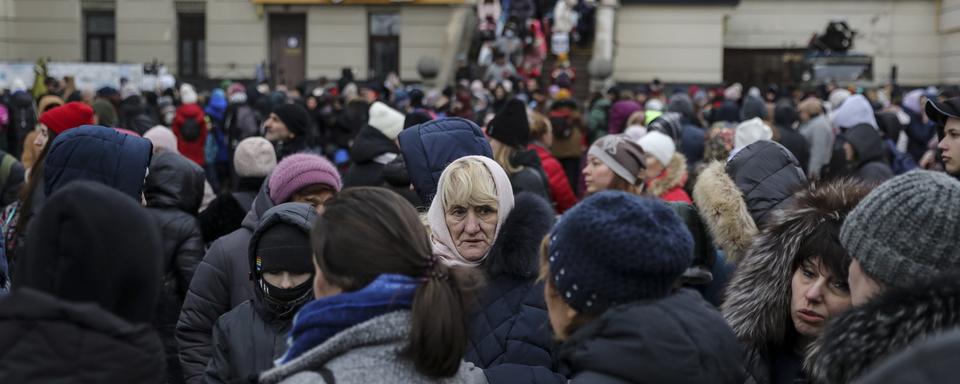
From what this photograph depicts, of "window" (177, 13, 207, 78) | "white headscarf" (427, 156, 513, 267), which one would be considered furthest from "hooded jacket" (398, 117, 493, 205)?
"window" (177, 13, 207, 78)

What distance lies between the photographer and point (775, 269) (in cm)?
384

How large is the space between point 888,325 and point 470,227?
225 centimetres

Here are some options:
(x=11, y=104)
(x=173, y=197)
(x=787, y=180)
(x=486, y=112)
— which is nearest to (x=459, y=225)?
(x=787, y=180)

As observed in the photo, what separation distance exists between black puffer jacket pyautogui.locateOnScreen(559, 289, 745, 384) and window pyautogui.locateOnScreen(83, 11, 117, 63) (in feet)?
96.1

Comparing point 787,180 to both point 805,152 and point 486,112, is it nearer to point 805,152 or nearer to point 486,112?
point 805,152

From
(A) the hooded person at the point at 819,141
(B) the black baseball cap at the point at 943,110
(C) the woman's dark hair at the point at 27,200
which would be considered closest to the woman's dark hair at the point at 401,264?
(B) the black baseball cap at the point at 943,110

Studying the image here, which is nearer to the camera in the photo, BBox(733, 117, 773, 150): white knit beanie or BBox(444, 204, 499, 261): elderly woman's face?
BBox(444, 204, 499, 261): elderly woman's face

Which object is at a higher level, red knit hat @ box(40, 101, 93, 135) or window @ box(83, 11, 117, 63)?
window @ box(83, 11, 117, 63)

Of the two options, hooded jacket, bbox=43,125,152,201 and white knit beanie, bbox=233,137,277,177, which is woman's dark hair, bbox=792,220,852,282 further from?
white knit beanie, bbox=233,137,277,177

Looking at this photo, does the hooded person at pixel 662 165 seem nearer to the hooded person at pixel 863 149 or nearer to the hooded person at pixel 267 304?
the hooded person at pixel 863 149

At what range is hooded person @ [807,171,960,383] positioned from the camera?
2582 mm

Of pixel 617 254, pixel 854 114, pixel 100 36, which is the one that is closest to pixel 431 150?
pixel 617 254

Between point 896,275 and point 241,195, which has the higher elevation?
point 896,275

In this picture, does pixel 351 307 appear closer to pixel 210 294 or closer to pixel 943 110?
pixel 210 294
